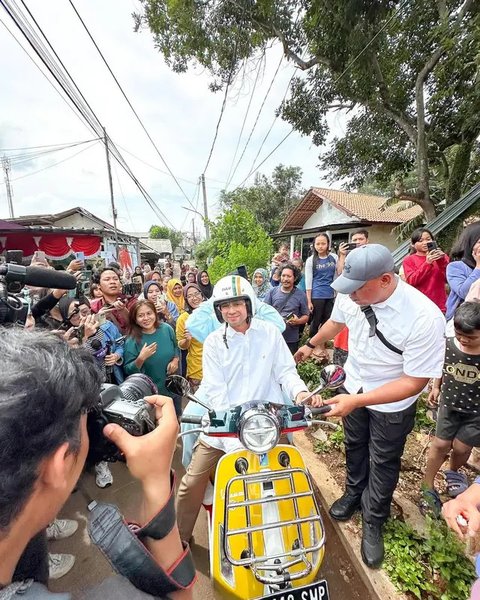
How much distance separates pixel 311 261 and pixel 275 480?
3.80 metres

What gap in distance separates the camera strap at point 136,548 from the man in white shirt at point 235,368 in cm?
111

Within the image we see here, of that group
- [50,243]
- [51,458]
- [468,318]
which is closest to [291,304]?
[468,318]

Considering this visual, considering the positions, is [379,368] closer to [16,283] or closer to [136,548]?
[136,548]

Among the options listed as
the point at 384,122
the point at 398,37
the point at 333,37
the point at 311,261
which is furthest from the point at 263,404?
the point at 384,122

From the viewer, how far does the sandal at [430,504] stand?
2070mm

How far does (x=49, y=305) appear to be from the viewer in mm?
2607

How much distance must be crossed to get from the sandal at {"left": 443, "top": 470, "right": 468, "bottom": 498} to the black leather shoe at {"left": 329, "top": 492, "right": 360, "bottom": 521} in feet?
2.06

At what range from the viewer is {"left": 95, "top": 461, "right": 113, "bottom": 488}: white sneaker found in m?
2.69

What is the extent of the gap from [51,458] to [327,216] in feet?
52.4

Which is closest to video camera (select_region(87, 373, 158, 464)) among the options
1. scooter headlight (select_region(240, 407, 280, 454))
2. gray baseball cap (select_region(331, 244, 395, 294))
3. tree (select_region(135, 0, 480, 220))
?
scooter headlight (select_region(240, 407, 280, 454))

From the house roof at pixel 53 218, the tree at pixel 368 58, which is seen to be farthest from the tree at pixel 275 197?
the tree at pixel 368 58

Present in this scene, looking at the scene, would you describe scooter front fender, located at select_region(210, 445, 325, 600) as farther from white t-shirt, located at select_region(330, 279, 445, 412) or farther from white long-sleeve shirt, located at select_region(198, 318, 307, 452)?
white t-shirt, located at select_region(330, 279, 445, 412)

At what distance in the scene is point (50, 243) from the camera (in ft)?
33.2

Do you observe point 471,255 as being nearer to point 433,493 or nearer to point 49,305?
point 433,493
